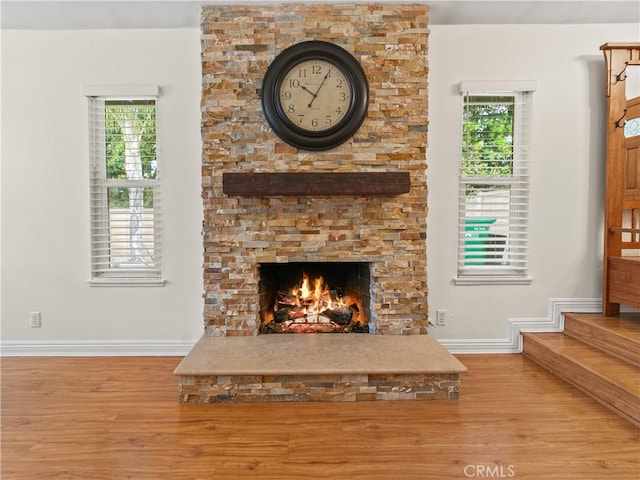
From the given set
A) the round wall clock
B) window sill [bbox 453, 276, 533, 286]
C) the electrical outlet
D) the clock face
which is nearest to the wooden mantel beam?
the round wall clock

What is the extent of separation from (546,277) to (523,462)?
1.87 m

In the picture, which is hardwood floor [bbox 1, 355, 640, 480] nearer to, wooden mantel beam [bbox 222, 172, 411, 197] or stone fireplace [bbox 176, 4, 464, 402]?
stone fireplace [bbox 176, 4, 464, 402]

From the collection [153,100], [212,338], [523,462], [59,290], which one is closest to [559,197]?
[523,462]

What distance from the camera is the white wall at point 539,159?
10.5 ft

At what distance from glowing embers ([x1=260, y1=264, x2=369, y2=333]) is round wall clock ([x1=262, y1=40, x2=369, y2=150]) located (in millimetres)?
1093

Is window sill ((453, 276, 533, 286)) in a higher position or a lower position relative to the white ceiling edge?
lower

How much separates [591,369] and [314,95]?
2.55m

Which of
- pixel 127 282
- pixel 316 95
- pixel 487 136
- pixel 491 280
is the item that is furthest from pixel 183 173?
pixel 491 280

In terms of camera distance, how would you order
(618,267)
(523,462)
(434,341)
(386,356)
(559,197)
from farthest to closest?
(559,197) < (618,267) < (434,341) < (386,356) < (523,462)

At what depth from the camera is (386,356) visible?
8.43 feet

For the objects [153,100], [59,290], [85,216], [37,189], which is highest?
[153,100]

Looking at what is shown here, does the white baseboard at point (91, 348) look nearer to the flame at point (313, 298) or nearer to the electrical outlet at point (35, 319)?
the electrical outlet at point (35, 319)

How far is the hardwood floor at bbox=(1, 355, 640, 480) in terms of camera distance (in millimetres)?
1807

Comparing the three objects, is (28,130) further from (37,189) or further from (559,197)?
(559,197)
